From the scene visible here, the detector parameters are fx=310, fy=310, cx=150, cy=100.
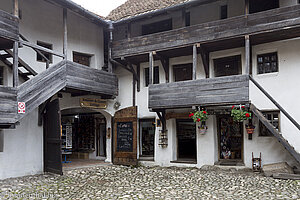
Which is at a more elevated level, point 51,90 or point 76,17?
point 76,17

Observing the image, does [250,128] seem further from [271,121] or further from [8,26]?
[8,26]

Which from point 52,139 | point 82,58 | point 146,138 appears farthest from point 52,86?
point 146,138

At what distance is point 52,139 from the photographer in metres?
10.8

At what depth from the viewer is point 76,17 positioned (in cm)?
1286

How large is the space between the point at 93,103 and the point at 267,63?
6.93 metres

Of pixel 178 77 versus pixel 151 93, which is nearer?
pixel 151 93

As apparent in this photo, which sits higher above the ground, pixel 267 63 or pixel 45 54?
pixel 45 54

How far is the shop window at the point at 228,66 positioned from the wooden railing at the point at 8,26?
716 cm

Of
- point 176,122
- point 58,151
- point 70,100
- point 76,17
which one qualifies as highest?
point 76,17

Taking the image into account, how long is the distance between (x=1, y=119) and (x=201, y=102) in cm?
626

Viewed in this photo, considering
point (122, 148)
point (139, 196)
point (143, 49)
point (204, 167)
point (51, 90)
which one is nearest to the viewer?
point (139, 196)

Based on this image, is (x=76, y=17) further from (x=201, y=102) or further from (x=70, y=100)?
(x=201, y=102)

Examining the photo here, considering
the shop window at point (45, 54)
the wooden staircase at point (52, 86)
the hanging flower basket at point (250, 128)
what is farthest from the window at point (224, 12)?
the shop window at point (45, 54)

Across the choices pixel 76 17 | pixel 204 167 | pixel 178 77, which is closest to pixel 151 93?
pixel 178 77
